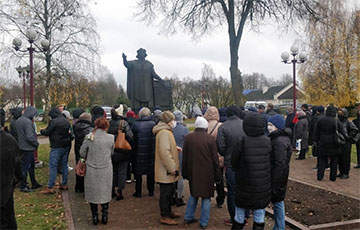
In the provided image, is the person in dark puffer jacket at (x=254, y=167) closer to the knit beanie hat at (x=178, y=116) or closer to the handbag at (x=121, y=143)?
the knit beanie hat at (x=178, y=116)

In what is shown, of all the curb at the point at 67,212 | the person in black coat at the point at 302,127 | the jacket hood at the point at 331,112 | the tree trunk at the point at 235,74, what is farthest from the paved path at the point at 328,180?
the tree trunk at the point at 235,74

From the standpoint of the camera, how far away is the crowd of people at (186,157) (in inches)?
164

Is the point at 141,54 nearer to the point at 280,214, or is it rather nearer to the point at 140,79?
the point at 140,79

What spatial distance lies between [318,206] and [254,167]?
2.82 meters

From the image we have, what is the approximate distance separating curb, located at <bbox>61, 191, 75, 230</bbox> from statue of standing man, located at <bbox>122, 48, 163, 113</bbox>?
3.43 m

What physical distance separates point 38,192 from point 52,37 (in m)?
22.4

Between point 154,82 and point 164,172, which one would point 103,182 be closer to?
point 164,172

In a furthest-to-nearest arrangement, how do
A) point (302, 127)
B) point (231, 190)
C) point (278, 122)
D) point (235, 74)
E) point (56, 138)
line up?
1. point (235, 74)
2. point (302, 127)
3. point (56, 138)
4. point (231, 190)
5. point (278, 122)

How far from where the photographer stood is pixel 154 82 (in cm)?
995

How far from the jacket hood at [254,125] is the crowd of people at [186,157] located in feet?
0.04

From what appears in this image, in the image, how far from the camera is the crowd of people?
13.7 ft

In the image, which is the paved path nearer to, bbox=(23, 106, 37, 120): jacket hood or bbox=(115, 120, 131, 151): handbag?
bbox=(115, 120, 131, 151): handbag

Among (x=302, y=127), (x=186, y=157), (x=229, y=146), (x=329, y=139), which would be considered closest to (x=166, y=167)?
(x=186, y=157)

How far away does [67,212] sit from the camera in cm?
594
